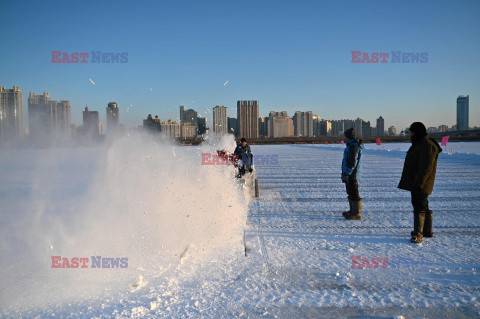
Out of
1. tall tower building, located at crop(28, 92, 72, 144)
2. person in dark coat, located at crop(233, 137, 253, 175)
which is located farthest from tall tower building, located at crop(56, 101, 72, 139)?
person in dark coat, located at crop(233, 137, 253, 175)

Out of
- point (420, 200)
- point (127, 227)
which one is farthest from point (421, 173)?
point (127, 227)

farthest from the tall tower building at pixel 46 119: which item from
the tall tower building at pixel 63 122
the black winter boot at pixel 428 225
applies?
the black winter boot at pixel 428 225

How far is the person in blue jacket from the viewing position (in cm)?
636

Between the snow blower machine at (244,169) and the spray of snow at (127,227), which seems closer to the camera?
the spray of snow at (127,227)

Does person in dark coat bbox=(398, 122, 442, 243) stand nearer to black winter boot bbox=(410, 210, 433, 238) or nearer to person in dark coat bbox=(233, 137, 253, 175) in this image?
black winter boot bbox=(410, 210, 433, 238)

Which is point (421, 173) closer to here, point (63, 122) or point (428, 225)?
point (428, 225)

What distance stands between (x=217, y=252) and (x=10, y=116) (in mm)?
3889

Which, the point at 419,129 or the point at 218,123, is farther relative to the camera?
the point at 218,123

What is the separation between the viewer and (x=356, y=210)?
21.0ft

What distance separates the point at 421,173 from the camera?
4848 mm

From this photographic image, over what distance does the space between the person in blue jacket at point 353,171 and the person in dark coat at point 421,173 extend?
1.28 m

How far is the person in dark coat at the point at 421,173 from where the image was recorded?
483cm

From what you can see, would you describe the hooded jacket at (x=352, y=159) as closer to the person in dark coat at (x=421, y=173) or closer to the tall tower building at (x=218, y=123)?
the person in dark coat at (x=421, y=173)

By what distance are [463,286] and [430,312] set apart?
2.73 feet
